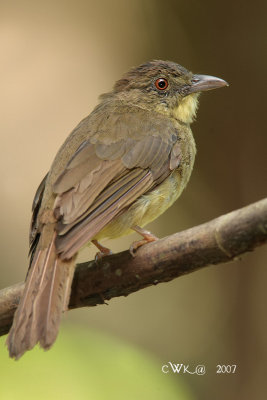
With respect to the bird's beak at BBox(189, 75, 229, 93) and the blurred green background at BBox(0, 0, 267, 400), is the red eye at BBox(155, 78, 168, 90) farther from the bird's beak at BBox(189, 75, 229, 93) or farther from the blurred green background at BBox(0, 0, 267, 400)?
the blurred green background at BBox(0, 0, 267, 400)

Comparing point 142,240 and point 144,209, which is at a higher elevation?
point 144,209

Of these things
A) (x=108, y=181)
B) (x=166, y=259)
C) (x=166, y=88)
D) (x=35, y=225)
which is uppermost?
(x=166, y=88)

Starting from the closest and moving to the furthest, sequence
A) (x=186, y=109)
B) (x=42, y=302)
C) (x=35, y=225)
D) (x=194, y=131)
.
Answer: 1. (x=42, y=302)
2. (x=35, y=225)
3. (x=186, y=109)
4. (x=194, y=131)

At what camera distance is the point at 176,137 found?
480 cm

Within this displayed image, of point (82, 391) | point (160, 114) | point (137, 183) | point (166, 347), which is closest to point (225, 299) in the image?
point (166, 347)

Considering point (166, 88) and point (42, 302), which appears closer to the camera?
point (42, 302)

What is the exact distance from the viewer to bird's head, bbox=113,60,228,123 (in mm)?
5180

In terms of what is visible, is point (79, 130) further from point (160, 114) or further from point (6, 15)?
point (6, 15)

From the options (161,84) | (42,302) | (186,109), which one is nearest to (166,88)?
(161,84)

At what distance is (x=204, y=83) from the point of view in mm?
5316

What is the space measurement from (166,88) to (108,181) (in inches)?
58.8

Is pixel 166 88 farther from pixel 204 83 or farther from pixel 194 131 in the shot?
pixel 194 131

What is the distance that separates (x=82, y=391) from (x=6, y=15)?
507 centimetres

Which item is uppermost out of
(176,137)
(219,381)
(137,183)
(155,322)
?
(176,137)
